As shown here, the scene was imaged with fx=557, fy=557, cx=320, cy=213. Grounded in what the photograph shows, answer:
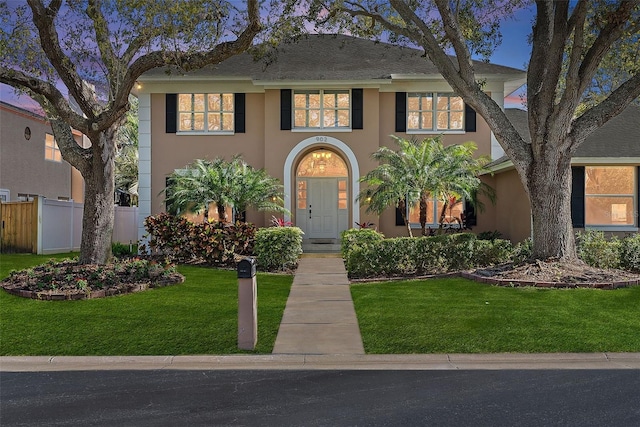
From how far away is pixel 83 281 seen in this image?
34.1 feet

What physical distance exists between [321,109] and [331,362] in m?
13.1

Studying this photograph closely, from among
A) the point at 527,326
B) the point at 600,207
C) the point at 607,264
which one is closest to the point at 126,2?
the point at 527,326

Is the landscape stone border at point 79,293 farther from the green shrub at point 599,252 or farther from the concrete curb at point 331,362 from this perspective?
the green shrub at point 599,252

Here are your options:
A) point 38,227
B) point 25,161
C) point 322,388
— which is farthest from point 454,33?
point 25,161

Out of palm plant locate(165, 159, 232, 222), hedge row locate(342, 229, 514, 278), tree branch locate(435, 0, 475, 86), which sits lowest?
hedge row locate(342, 229, 514, 278)

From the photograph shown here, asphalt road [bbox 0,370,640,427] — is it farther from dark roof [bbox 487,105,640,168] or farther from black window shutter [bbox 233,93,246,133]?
black window shutter [bbox 233,93,246,133]

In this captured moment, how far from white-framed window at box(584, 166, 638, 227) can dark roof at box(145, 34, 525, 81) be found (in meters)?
4.23

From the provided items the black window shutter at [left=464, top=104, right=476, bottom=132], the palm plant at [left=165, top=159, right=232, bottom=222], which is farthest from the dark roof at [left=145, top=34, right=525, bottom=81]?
the palm plant at [left=165, top=159, right=232, bottom=222]

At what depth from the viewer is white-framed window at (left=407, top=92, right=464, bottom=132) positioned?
19156 mm

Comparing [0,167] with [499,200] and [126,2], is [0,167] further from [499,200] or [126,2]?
[499,200]

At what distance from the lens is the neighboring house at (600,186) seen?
52.3 feet

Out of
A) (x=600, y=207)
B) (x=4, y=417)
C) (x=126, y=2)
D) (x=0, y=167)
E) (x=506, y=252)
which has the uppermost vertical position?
(x=126, y=2)

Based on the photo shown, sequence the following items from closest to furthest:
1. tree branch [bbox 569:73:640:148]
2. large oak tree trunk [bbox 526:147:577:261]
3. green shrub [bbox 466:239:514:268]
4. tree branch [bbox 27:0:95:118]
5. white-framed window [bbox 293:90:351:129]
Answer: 1. tree branch [bbox 27:0:95:118]
2. tree branch [bbox 569:73:640:148]
3. large oak tree trunk [bbox 526:147:577:261]
4. green shrub [bbox 466:239:514:268]
5. white-framed window [bbox 293:90:351:129]

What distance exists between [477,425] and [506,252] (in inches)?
358
